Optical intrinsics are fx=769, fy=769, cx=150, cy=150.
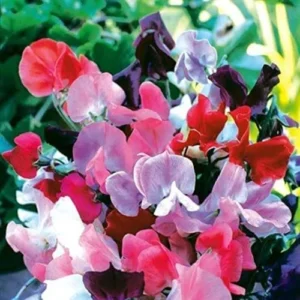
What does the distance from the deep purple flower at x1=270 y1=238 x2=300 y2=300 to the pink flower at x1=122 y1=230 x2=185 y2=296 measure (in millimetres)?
80

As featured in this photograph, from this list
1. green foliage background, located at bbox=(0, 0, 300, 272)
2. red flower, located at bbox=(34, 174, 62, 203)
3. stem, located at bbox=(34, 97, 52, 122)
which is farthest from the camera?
stem, located at bbox=(34, 97, 52, 122)

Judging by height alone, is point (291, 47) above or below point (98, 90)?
below

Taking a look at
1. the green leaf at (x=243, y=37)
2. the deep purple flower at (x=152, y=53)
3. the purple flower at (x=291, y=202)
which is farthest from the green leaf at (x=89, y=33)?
the purple flower at (x=291, y=202)

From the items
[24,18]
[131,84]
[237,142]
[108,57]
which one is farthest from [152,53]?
[24,18]

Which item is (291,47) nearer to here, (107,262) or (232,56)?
(232,56)

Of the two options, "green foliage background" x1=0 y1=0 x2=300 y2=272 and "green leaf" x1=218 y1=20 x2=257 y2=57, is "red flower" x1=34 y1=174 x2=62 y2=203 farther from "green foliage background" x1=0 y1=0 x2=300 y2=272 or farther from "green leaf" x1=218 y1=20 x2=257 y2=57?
"green leaf" x1=218 y1=20 x2=257 y2=57

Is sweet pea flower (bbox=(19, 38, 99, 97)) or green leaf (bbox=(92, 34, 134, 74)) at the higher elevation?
sweet pea flower (bbox=(19, 38, 99, 97))

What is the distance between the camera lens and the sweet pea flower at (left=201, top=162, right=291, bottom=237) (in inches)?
19.4

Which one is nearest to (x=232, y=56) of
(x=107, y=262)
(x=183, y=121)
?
(x=183, y=121)

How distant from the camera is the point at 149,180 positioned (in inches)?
19.3

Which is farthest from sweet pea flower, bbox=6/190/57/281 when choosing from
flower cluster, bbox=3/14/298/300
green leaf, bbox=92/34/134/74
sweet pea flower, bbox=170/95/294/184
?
green leaf, bbox=92/34/134/74

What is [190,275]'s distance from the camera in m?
0.46

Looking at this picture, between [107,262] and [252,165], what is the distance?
11 centimetres

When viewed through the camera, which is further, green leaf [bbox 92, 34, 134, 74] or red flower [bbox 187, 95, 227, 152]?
green leaf [bbox 92, 34, 134, 74]
